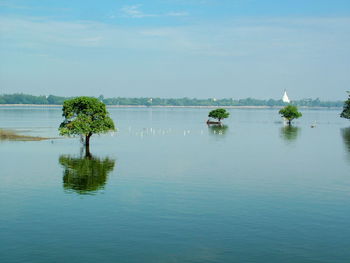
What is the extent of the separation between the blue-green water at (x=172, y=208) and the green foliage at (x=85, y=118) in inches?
387

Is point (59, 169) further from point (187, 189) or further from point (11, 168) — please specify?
point (187, 189)

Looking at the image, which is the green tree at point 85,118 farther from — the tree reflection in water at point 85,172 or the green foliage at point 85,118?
the tree reflection in water at point 85,172

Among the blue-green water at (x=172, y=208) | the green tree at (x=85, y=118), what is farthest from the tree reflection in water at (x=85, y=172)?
the green tree at (x=85, y=118)

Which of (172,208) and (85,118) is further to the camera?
(85,118)

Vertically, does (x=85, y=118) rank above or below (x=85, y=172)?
above

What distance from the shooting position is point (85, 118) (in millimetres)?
117125

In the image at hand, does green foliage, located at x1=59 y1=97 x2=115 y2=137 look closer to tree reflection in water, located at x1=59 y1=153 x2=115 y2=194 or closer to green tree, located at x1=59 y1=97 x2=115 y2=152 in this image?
green tree, located at x1=59 y1=97 x2=115 y2=152

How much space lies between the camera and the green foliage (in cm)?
11625

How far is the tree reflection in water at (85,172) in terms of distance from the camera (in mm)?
71625

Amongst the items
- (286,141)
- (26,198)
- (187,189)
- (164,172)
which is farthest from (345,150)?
(26,198)

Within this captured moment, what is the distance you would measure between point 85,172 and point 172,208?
31808 millimetres

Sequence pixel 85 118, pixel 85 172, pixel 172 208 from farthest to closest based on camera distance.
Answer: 1. pixel 85 118
2. pixel 85 172
3. pixel 172 208

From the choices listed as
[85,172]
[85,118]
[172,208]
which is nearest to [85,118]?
[85,118]

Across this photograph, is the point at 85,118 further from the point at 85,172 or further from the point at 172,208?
the point at 172,208
